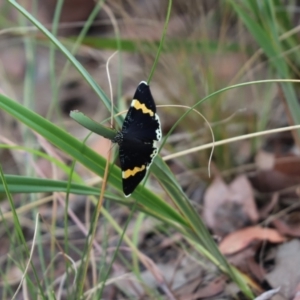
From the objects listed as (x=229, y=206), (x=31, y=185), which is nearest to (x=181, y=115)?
(x=229, y=206)

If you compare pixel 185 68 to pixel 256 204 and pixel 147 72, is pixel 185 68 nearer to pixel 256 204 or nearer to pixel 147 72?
pixel 147 72

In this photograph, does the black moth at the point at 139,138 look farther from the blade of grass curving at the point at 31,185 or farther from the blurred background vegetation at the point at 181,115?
the blurred background vegetation at the point at 181,115

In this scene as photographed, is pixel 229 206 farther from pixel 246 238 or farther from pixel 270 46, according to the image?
pixel 270 46

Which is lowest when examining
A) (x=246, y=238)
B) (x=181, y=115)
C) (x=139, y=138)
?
(x=246, y=238)

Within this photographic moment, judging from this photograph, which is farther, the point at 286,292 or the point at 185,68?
the point at 185,68

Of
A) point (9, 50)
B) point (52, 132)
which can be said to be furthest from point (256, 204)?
point (9, 50)

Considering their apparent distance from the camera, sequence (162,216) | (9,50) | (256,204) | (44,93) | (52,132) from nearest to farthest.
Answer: (52,132), (162,216), (256,204), (44,93), (9,50)

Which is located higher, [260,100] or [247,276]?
[260,100]

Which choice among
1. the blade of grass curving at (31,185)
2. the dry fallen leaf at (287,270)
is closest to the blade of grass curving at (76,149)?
the blade of grass curving at (31,185)

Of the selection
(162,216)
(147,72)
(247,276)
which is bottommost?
(247,276)
